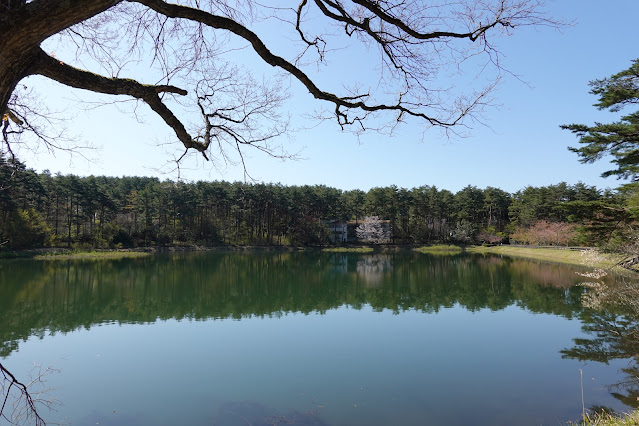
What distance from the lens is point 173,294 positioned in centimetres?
1611

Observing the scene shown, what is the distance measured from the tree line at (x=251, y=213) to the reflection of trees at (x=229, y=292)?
31.4 feet

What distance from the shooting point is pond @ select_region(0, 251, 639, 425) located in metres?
5.88

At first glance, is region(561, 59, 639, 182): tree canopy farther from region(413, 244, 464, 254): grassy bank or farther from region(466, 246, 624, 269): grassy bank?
region(413, 244, 464, 254): grassy bank

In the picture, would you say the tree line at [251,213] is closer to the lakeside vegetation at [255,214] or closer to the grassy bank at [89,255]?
the lakeside vegetation at [255,214]

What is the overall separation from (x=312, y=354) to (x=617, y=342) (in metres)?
7.38

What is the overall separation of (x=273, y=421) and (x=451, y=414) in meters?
2.71

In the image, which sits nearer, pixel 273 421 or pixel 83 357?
pixel 273 421

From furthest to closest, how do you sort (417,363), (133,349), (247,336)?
(247,336)
(133,349)
(417,363)

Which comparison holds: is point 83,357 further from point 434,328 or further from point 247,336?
point 434,328

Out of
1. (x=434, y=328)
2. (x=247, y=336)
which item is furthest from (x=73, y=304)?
(x=434, y=328)

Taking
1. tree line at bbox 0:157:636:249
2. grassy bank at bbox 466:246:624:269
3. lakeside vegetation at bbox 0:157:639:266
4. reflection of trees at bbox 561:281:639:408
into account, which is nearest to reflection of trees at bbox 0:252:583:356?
reflection of trees at bbox 561:281:639:408

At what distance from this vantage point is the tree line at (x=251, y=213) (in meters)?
33.5

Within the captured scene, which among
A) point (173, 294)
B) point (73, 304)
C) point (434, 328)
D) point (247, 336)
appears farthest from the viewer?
point (173, 294)

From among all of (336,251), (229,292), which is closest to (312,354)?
(229,292)
